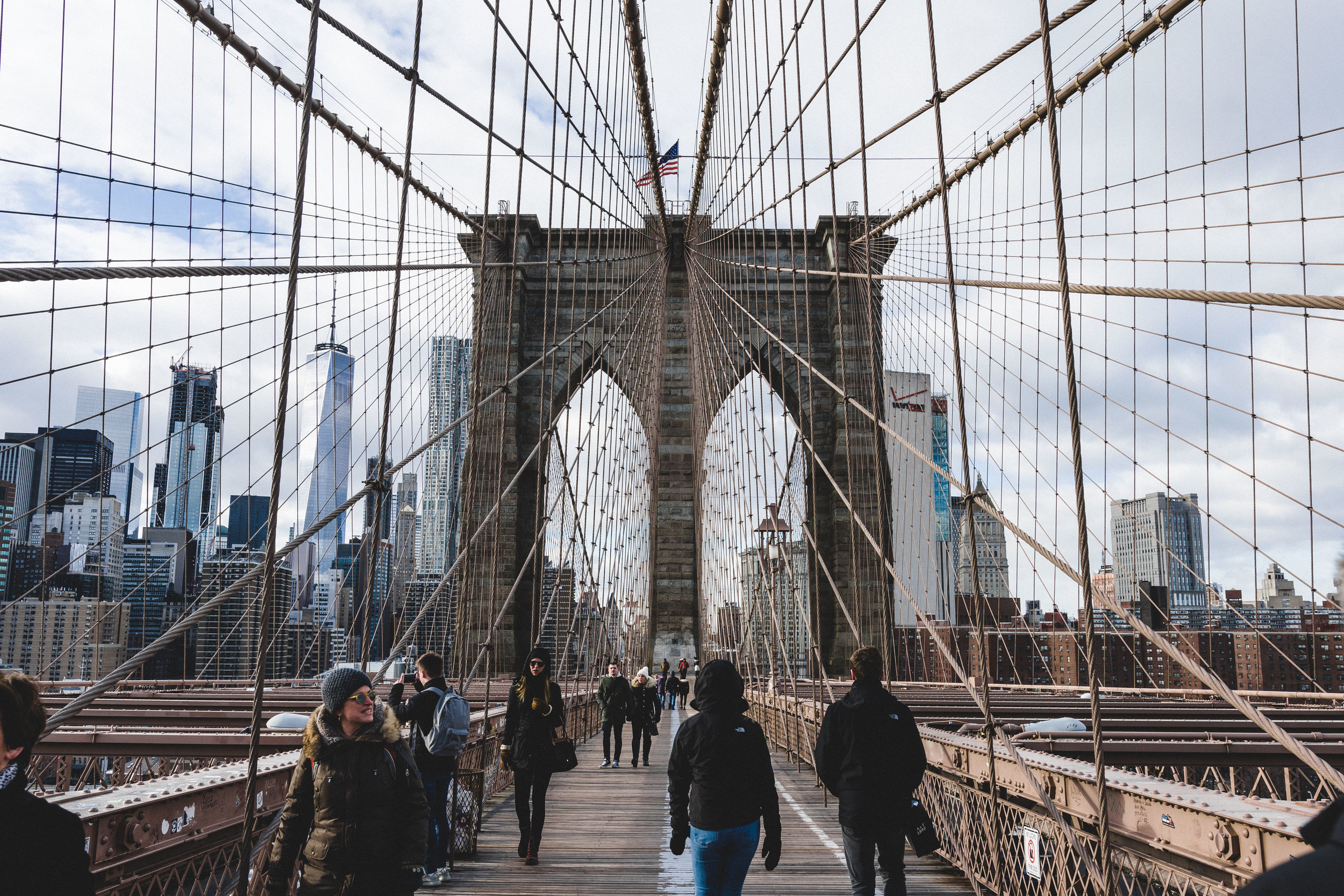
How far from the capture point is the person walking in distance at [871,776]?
8.45 ft

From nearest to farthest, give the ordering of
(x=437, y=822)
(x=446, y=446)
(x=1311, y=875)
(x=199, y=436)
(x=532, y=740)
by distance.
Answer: (x=1311, y=875)
(x=437, y=822)
(x=532, y=740)
(x=199, y=436)
(x=446, y=446)

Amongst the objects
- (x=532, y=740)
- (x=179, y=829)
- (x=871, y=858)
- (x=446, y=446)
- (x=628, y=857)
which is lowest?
(x=628, y=857)

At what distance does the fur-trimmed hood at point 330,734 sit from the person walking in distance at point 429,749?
1348mm

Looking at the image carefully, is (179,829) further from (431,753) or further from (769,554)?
(769,554)

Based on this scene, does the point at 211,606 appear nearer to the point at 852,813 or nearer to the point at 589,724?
the point at 852,813

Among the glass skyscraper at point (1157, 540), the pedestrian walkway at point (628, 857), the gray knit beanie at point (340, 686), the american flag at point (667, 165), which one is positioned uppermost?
the american flag at point (667, 165)

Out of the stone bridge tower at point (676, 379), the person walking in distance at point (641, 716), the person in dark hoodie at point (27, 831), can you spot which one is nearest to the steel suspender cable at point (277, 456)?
the person in dark hoodie at point (27, 831)

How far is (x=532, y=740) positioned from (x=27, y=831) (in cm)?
288

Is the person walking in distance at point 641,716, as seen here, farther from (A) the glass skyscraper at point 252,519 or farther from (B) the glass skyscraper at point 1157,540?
(B) the glass skyscraper at point 1157,540

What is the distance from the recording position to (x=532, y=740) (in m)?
3.92

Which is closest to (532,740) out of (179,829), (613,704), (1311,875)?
(179,829)

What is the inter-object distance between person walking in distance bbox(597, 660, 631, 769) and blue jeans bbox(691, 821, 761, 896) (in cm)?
490

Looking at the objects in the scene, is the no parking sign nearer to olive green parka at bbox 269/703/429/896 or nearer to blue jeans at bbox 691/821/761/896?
blue jeans at bbox 691/821/761/896

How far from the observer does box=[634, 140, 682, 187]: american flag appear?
1690cm
